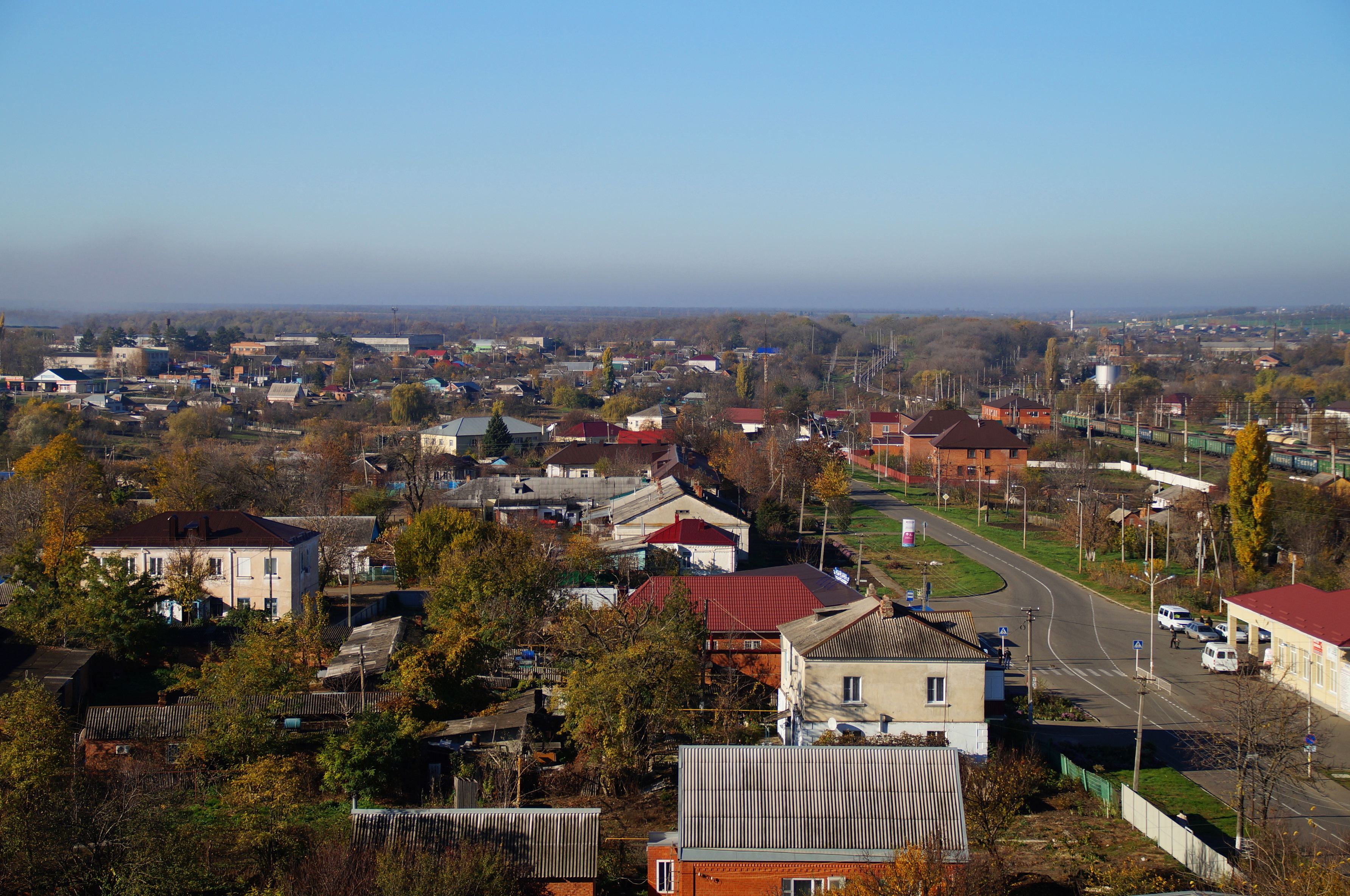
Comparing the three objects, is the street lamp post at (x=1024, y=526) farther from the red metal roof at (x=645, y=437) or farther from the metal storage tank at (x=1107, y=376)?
the metal storage tank at (x=1107, y=376)

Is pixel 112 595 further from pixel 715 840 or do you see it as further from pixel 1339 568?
pixel 1339 568

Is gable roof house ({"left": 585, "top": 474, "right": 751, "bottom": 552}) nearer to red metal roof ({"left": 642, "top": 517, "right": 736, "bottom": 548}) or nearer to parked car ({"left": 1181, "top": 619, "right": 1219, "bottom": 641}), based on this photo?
red metal roof ({"left": 642, "top": 517, "right": 736, "bottom": 548})

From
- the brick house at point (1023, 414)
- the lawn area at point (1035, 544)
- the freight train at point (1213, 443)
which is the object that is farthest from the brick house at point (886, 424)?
the freight train at point (1213, 443)

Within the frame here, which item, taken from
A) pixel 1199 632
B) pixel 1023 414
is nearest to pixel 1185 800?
pixel 1199 632

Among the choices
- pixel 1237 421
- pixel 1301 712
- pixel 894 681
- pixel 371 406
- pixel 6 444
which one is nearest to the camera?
pixel 894 681

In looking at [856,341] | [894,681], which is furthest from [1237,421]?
[856,341]

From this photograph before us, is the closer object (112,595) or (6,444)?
(112,595)
